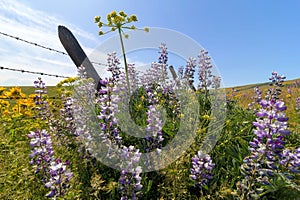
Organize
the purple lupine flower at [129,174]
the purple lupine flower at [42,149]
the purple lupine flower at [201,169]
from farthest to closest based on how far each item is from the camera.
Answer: the purple lupine flower at [201,169], the purple lupine flower at [42,149], the purple lupine flower at [129,174]

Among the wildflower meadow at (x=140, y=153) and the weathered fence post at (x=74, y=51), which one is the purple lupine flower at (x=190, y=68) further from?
the weathered fence post at (x=74, y=51)

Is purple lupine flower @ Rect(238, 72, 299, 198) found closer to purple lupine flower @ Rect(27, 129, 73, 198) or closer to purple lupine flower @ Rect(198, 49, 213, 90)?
purple lupine flower @ Rect(27, 129, 73, 198)

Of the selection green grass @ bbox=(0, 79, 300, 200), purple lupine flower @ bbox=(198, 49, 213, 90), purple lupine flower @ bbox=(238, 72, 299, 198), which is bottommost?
green grass @ bbox=(0, 79, 300, 200)

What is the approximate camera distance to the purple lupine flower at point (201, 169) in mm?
2135

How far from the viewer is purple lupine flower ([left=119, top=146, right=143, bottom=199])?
186 centimetres

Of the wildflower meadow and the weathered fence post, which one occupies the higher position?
the weathered fence post

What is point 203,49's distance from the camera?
178 inches

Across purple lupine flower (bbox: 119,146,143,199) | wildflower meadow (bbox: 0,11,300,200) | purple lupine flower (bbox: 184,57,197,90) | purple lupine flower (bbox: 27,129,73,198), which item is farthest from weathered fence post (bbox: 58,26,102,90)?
purple lupine flower (bbox: 119,146,143,199)

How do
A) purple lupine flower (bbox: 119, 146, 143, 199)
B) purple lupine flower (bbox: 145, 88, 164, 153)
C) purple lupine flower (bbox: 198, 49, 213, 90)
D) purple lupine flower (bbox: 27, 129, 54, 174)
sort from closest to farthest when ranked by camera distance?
1. purple lupine flower (bbox: 119, 146, 143, 199)
2. purple lupine flower (bbox: 27, 129, 54, 174)
3. purple lupine flower (bbox: 145, 88, 164, 153)
4. purple lupine flower (bbox: 198, 49, 213, 90)

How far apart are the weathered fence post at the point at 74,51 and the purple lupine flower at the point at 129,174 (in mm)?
3061

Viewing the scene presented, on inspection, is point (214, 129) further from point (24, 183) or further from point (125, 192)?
point (24, 183)

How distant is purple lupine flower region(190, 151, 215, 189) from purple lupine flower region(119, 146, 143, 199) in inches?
21.2

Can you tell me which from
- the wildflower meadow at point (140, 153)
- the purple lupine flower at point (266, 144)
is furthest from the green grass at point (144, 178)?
the purple lupine flower at point (266, 144)

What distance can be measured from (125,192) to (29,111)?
11.7 feet
